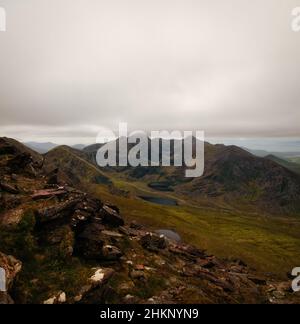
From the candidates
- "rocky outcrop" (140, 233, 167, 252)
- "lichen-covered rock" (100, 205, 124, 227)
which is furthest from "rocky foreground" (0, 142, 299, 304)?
"rocky outcrop" (140, 233, 167, 252)

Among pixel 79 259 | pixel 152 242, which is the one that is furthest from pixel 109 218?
pixel 79 259

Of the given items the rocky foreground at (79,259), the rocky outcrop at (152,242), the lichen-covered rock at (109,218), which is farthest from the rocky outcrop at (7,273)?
the rocky outcrop at (152,242)

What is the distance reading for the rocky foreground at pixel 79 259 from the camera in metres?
28.8

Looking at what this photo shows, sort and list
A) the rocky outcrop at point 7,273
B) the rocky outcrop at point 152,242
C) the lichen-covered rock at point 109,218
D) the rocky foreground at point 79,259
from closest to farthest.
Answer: the rocky outcrop at point 7,273, the rocky foreground at point 79,259, the rocky outcrop at point 152,242, the lichen-covered rock at point 109,218

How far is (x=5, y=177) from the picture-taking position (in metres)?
45.2

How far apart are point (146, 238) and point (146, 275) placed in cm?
1410

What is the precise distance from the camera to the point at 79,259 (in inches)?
1353

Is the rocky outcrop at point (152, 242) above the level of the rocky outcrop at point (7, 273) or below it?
below

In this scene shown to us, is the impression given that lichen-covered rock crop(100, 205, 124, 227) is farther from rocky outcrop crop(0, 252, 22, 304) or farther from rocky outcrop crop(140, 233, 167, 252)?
rocky outcrop crop(0, 252, 22, 304)

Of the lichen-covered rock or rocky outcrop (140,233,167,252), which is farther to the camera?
the lichen-covered rock

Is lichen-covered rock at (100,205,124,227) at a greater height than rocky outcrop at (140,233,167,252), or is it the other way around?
lichen-covered rock at (100,205,124,227)

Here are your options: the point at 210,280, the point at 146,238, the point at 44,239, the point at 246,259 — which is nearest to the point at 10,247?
the point at 44,239

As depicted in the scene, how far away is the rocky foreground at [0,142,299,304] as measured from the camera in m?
28.8

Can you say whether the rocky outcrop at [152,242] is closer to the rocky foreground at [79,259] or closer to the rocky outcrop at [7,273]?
the rocky foreground at [79,259]
